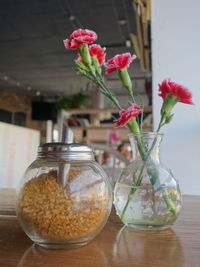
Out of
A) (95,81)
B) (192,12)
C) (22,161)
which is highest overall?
(192,12)

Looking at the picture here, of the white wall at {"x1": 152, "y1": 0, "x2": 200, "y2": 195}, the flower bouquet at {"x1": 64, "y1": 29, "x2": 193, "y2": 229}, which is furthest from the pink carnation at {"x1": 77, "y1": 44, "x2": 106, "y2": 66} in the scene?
the white wall at {"x1": 152, "y1": 0, "x2": 200, "y2": 195}

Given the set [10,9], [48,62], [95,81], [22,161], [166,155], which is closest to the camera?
[95,81]

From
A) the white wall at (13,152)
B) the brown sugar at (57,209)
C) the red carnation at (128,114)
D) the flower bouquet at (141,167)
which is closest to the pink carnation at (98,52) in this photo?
the flower bouquet at (141,167)

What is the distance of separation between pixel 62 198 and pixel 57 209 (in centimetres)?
2

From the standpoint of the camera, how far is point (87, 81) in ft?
12.2

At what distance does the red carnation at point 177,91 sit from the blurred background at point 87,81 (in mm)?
52

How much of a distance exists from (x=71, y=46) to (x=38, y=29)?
166 inches

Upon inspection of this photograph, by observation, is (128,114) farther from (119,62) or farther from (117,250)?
(117,250)

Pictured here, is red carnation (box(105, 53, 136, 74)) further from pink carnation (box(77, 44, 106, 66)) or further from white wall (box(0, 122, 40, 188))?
white wall (box(0, 122, 40, 188))

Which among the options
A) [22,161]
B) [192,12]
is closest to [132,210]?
[192,12]

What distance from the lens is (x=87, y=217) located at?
377 millimetres

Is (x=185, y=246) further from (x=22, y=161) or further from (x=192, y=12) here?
(x=22, y=161)

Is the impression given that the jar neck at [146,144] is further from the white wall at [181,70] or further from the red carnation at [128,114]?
the white wall at [181,70]

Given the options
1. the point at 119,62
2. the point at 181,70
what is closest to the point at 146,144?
the point at 119,62
